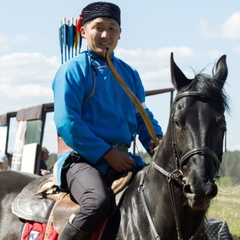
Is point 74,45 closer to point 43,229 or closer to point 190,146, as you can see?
point 43,229

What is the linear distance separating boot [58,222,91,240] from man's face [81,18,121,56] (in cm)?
148

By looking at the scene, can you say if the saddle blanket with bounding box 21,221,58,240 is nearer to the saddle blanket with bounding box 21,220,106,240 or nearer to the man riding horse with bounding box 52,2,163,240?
the saddle blanket with bounding box 21,220,106,240

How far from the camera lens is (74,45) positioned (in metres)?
6.83

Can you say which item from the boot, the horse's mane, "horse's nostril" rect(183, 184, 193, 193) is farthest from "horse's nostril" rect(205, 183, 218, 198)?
the boot

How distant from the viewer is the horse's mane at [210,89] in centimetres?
474

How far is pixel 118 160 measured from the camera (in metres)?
5.32

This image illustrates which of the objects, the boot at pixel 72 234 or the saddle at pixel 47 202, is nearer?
the boot at pixel 72 234

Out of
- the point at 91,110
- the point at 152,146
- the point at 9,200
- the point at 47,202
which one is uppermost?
the point at 91,110

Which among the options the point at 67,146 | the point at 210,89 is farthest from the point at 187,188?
the point at 67,146

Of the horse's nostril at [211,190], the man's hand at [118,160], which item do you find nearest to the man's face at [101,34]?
the man's hand at [118,160]

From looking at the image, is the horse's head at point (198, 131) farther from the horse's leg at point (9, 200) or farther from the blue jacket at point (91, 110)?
the horse's leg at point (9, 200)

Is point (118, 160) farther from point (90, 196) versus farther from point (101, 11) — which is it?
point (101, 11)

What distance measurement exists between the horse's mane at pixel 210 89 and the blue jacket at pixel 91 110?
87 cm

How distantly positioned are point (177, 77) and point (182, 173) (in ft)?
2.37
